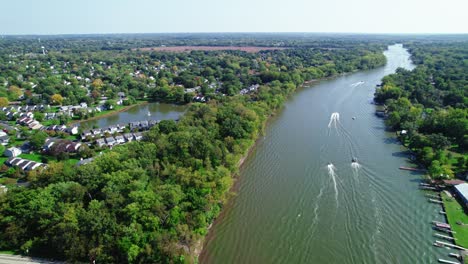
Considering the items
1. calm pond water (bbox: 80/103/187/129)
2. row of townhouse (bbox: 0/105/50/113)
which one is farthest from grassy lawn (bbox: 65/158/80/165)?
row of townhouse (bbox: 0/105/50/113)

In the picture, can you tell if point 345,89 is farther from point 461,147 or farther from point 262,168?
point 262,168

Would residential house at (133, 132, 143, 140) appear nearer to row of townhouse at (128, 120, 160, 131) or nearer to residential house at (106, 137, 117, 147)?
residential house at (106, 137, 117, 147)

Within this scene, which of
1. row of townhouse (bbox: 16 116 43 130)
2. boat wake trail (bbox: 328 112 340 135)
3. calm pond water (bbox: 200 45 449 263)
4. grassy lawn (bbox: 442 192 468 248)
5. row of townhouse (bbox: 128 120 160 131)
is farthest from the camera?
boat wake trail (bbox: 328 112 340 135)

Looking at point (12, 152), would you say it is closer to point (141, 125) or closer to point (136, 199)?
point (141, 125)

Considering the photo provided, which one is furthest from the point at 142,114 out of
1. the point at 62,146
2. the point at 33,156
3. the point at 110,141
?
the point at 33,156

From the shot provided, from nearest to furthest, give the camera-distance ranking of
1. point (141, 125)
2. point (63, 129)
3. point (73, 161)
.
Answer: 1. point (73, 161)
2. point (63, 129)
3. point (141, 125)

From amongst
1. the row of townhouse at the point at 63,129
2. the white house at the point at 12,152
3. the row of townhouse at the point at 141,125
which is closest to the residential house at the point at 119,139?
the row of townhouse at the point at 141,125
